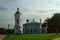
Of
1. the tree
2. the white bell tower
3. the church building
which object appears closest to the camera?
the white bell tower

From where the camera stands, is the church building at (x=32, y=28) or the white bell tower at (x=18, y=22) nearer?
the white bell tower at (x=18, y=22)

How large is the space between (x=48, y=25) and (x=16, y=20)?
1737 centimetres

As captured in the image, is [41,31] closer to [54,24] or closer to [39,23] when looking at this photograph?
[39,23]

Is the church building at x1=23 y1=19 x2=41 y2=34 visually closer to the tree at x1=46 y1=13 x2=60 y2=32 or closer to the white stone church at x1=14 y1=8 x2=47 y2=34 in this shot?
the white stone church at x1=14 y1=8 x2=47 y2=34

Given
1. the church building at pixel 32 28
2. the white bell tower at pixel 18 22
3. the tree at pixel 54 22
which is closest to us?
the white bell tower at pixel 18 22

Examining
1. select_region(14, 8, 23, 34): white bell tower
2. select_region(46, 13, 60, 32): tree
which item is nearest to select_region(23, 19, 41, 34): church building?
select_region(14, 8, 23, 34): white bell tower

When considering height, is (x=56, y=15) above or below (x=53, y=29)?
above

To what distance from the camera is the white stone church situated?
226ft

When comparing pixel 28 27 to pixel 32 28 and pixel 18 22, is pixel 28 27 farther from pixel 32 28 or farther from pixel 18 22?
pixel 18 22

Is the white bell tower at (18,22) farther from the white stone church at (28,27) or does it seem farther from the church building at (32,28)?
the church building at (32,28)

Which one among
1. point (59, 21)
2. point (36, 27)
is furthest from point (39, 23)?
point (59, 21)

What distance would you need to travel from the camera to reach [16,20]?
2719 inches

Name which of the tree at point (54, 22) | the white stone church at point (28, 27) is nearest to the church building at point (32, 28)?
the white stone church at point (28, 27)

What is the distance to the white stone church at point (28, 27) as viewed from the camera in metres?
68.9
